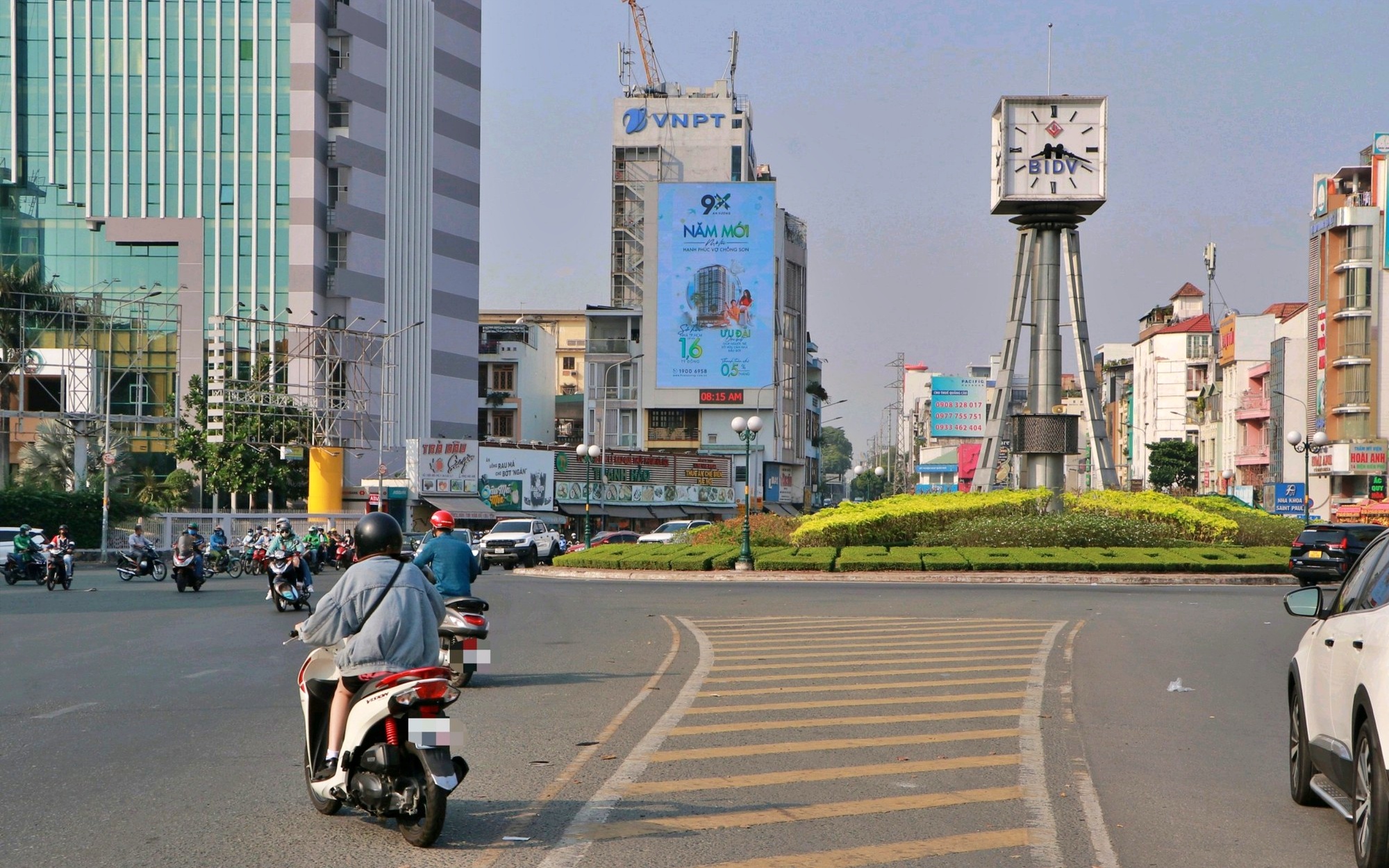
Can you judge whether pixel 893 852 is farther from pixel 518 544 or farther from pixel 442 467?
pixel 442 467

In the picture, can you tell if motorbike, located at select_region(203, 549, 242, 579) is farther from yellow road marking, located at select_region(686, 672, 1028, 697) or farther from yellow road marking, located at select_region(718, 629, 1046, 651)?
yellow road marking, located at select_region(686, 672, 1028, 697)

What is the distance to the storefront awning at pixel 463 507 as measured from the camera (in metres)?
66.1

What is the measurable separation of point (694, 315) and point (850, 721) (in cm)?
7549

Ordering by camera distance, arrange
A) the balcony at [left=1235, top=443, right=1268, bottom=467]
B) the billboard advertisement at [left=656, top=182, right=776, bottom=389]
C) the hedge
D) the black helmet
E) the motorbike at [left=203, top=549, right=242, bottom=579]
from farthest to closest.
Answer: the balcony at [left=1235, top=443, right=1268, bottom=467], the billboard advertisement at [left=656, top=182, right=776, bottom=389], the motorbike at [left=203, top=549, right=242, bottom=579], the hedge, the black helmet

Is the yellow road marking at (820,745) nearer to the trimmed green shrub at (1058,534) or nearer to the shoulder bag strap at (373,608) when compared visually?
the shoulder bag strap at (373,608)

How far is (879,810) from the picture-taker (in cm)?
748

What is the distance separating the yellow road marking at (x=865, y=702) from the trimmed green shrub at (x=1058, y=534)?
80.9 feet

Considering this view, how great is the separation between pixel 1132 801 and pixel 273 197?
6752cm

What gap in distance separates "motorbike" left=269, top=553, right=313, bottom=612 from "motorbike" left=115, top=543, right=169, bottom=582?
13.5m

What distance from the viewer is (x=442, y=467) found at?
66438 mm

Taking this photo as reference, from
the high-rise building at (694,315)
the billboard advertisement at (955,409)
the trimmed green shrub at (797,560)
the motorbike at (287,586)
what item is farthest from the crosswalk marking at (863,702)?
the billboard advertisement at (955,409)

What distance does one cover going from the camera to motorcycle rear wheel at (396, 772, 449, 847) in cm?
645

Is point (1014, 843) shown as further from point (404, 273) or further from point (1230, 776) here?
point (404, 273)

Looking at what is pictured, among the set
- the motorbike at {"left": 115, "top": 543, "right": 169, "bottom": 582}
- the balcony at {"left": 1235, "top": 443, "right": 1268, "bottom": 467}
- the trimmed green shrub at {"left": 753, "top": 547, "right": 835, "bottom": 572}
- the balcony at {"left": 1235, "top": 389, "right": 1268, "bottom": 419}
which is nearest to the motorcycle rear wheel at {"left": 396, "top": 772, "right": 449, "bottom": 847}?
the trimmed green shrub at {"left": 753, "top": 547, "right": 835, "bottom": 572}
